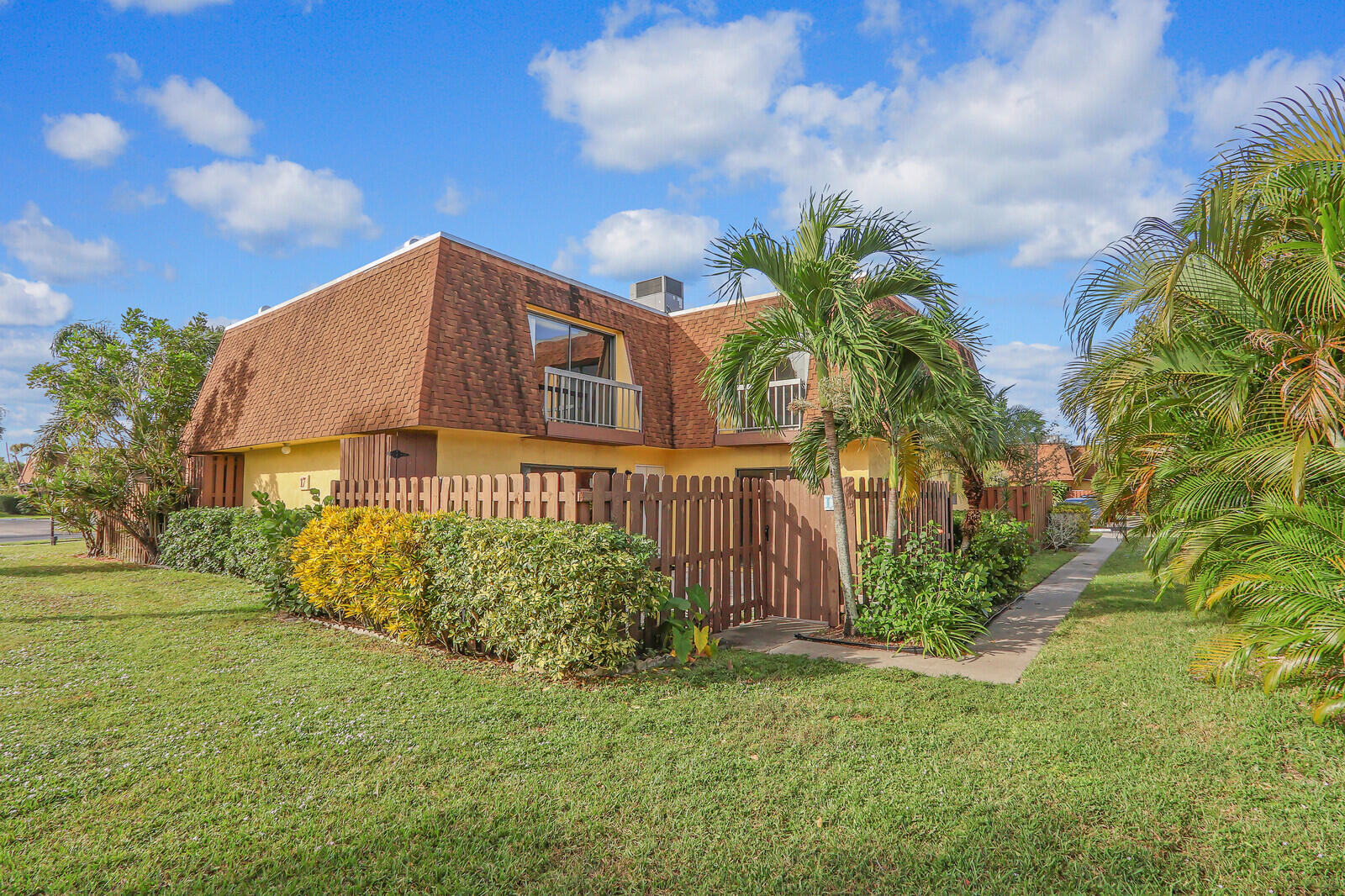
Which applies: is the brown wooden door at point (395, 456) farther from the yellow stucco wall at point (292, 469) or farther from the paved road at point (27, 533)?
the paved road at point (27, 533)

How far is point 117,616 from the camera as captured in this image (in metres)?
8.91

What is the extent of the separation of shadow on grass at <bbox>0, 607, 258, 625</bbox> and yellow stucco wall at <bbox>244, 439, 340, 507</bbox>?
165 inches

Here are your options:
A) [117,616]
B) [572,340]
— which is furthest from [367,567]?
[572,340]

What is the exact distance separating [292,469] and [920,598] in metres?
13.4

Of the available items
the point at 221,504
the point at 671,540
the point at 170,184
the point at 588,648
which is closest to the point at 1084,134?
the point at 671,540

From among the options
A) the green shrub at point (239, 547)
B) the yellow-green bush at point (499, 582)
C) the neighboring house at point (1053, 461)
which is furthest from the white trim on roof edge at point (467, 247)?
the neighboring house at point (1053, 461)

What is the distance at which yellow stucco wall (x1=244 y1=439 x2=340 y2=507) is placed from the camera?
535 inches

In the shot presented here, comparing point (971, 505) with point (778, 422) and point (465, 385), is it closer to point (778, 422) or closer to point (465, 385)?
point (778, 422)

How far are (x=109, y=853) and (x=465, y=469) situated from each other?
891 centimetres

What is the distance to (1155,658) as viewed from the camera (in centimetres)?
660

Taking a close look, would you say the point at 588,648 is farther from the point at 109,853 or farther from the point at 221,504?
the point at 221,504

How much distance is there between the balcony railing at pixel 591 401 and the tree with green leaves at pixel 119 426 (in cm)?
998

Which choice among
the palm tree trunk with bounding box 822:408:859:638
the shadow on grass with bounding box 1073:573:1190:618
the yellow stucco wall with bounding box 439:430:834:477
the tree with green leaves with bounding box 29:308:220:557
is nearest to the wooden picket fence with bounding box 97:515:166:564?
the tree with green leaves with bounding box 29:308:220:557

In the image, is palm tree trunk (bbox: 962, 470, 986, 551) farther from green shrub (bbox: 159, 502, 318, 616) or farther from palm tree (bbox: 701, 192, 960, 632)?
green shrub (bbox: 159, 502, 318, 616)
